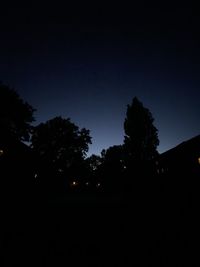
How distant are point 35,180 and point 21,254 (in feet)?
66.6

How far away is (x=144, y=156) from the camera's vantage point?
38.6 metres

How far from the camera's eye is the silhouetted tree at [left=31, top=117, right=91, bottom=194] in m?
58.4

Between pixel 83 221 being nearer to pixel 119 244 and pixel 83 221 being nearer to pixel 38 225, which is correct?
pixel 38 225

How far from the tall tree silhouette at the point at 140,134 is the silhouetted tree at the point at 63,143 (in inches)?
851

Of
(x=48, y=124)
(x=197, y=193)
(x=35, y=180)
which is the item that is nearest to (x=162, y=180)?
(x=197, y=193)

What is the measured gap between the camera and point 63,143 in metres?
60.6

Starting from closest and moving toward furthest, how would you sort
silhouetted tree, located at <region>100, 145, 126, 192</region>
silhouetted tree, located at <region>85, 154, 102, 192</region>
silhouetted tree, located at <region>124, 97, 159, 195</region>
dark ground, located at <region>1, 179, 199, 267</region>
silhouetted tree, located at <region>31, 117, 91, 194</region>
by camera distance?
1. dark ground, located at <region>1, 179, 199, 267</region>
2. silhouetted tree, located at <region>124, 97, 159, 195</region>
3. silhouetted tree, located at <region>100, 145, 126, 192</region>
4. silhouetted tree, located at <region>85, 154, 102, 192</region>
5. silhouetted tree, located at <region>31, 117, 91, 194</region>

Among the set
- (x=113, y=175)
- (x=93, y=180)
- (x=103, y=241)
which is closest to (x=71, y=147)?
(x=93, y=180)

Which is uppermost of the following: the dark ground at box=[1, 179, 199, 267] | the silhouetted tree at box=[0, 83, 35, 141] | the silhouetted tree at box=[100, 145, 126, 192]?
the silhouetted tree at box=[0, 83, 35, 141]

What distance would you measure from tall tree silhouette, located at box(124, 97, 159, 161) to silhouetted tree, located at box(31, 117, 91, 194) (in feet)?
70.9

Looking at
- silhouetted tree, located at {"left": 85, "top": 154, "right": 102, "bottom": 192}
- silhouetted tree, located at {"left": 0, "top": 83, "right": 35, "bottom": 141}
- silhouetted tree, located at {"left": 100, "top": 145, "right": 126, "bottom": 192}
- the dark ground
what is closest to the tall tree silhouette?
silhouetted tree, located at {"left": 100, "top": 145, "right": 126, "bottom": 192}

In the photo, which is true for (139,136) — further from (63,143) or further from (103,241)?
(103,241)

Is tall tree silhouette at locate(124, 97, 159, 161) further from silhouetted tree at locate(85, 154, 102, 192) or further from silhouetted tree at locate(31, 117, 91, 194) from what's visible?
silhouetted tree at locate(31, 117, 91, 194)

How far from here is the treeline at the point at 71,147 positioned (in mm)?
28855
